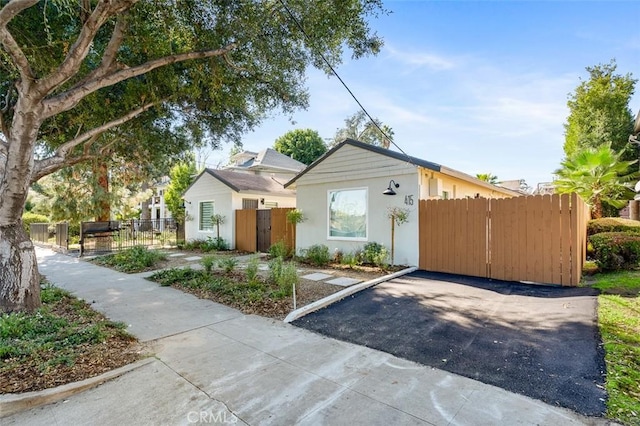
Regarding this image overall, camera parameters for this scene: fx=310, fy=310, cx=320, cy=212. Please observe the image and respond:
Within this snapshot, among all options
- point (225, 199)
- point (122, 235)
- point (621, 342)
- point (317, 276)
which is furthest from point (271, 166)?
point (621, 342)

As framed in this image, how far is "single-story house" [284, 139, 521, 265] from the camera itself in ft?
29.8

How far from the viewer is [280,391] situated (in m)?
2.96

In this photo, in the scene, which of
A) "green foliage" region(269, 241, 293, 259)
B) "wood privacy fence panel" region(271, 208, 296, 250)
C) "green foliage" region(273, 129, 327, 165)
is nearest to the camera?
"green foliage" region(269, 241, 293, 259)

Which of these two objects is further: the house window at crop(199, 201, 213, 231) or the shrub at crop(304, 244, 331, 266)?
the house window at crop(199, 201, 213, 231)

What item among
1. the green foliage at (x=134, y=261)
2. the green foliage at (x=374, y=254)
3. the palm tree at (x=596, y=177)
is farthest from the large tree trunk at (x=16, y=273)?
the palm tree at (x=596, y=177)

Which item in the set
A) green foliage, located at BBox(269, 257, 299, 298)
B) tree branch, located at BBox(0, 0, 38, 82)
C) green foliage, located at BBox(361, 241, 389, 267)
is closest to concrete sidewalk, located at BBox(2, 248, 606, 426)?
green foliage, located at BBox(269, 257, 299, 298)

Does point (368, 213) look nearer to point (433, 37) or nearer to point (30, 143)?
point (433, 37)

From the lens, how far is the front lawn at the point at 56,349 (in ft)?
10.2

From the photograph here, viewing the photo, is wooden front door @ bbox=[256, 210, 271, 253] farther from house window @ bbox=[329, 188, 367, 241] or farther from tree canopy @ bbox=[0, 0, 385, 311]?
tree canopy @ bbox=[0, 0, 385, 311]

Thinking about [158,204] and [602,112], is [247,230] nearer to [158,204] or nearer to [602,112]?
[602,112]

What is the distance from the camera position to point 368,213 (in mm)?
9961

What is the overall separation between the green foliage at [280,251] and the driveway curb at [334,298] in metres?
3.70

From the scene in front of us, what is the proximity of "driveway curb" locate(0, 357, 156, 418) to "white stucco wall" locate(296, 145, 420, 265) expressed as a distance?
25.0 feet

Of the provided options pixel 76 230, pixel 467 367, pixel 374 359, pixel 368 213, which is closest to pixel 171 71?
pixel 368 213
